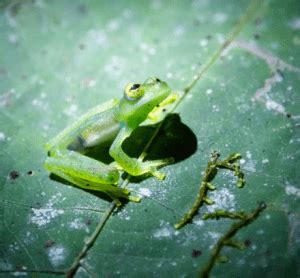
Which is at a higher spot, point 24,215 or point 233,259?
point 24,215

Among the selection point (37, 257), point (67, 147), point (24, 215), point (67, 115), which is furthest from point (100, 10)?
point (37, 257)

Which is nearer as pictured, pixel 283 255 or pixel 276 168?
pixel 283 255

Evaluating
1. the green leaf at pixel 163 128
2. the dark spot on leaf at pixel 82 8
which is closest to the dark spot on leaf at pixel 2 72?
the green leaf at pixel 163 128

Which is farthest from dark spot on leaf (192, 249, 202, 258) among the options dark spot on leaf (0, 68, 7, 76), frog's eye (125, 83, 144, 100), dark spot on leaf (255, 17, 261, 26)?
dark spot on leaf (0, 68, 7, 76)

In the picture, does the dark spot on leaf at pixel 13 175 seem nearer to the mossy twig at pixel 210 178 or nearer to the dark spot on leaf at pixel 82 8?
→ the mossy twig at pixel 210 178

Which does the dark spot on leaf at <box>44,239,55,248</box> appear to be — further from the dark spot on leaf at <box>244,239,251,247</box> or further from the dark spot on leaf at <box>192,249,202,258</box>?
the dark spot on leaf at <box>244,239,251,247</box>

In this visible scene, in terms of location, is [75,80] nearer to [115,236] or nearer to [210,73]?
[210,73]

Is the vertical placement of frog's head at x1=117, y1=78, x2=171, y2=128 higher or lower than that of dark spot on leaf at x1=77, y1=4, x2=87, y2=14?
lower
